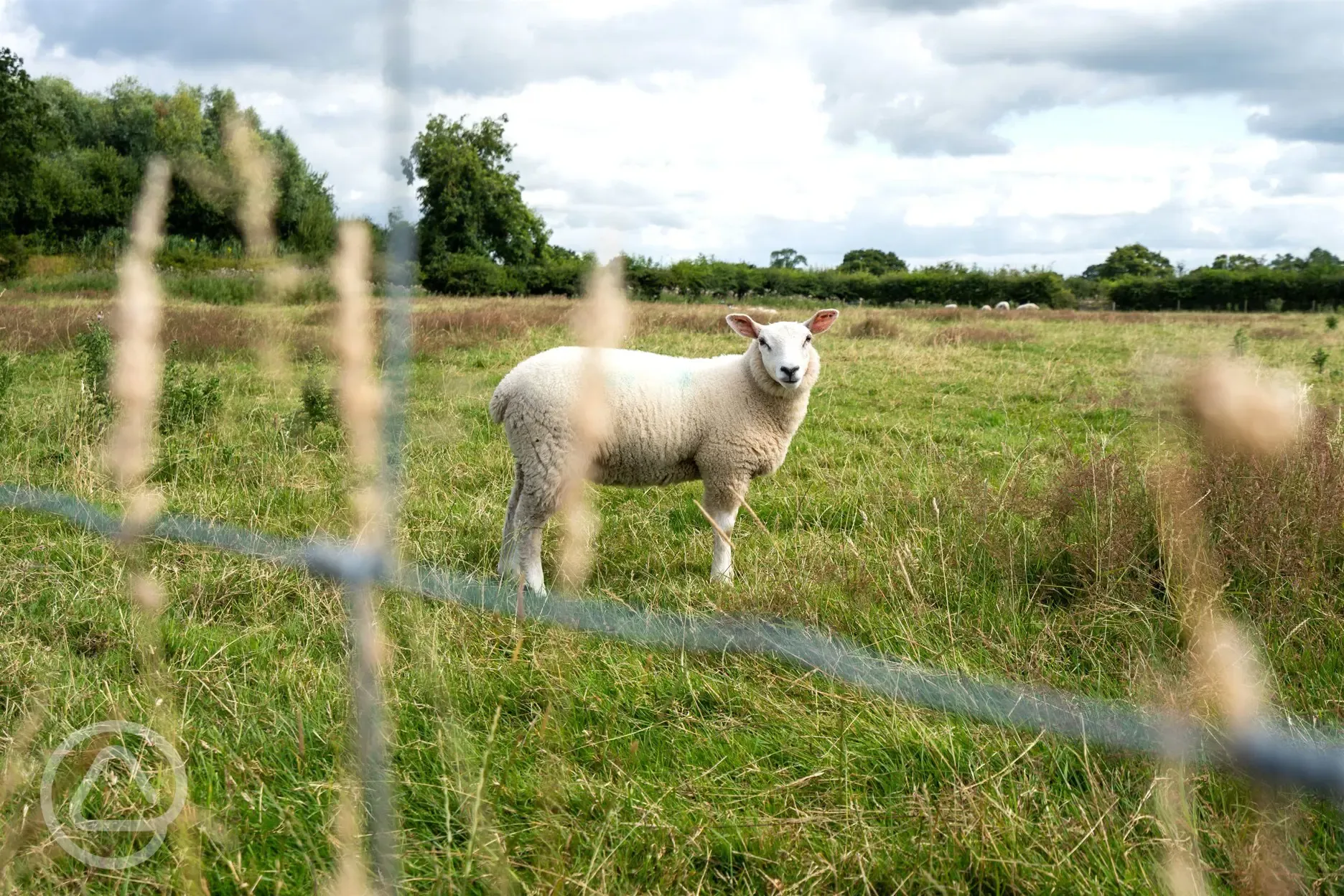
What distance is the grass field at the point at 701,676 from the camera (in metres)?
1.93

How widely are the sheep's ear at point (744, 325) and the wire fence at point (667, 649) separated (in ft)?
5.89

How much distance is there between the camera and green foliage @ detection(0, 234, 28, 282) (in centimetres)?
1830

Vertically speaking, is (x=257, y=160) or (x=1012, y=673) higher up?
(x=257, y=160)

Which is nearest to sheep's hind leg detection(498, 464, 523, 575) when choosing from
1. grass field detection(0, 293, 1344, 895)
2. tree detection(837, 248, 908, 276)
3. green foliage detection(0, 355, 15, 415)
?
grass field detection(0, 293, 1344, 895)

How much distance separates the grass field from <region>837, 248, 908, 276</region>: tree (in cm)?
5803

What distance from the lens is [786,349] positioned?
15.3 ft

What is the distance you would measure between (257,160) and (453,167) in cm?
231

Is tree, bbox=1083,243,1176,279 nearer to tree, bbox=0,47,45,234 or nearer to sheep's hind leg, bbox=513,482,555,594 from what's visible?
tree, bbox=0,47,45,234

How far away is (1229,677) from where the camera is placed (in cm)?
196

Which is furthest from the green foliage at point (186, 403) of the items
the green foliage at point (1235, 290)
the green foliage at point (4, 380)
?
the green foliage at point (1235, 290)

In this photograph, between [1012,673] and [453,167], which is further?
[453,167]

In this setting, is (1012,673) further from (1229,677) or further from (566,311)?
(566,311)

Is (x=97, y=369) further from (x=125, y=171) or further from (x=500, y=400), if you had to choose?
(x=500, y=400)

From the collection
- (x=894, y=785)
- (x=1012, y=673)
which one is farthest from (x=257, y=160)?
(x=1012, y=673)
